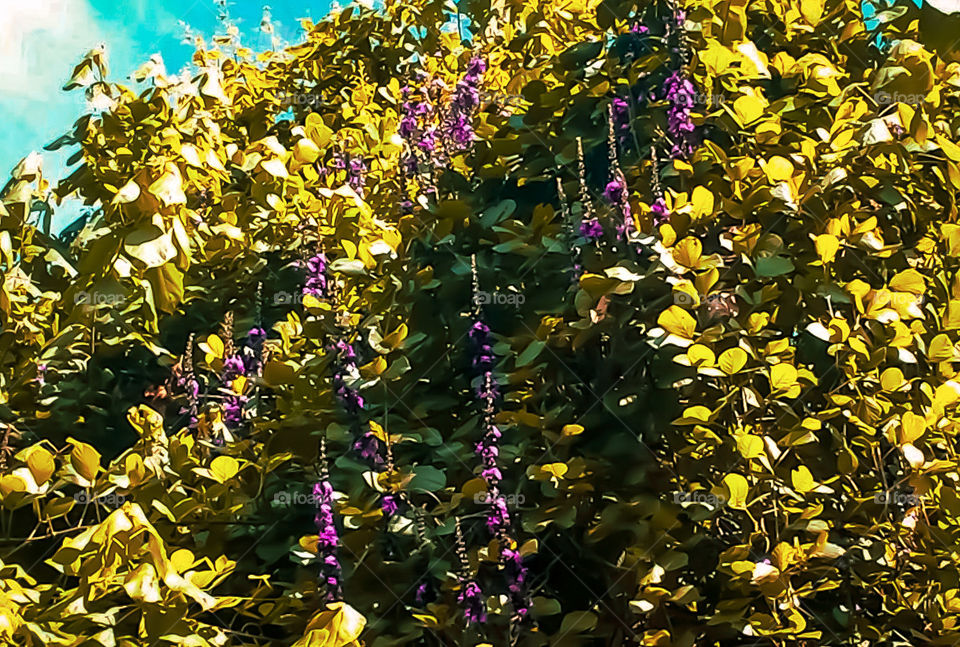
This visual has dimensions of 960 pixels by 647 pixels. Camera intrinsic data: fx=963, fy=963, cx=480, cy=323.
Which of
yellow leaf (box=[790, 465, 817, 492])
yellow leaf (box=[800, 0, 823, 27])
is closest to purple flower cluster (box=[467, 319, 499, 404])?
yellow leaf (box=[790, 465, 817, 492])

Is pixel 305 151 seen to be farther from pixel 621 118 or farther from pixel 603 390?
Result: pixel 603 390

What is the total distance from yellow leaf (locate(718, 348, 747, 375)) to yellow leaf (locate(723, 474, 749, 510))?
0.73 feet

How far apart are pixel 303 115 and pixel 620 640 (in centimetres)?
273

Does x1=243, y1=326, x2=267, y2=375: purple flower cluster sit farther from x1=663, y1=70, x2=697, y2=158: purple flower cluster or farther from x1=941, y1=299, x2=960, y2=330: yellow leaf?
x1=941, y1=299, x2=960, y2=330: yellow leaf

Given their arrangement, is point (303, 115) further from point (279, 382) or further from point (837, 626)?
point (837, 626)

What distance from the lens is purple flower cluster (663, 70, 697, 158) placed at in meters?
2.41

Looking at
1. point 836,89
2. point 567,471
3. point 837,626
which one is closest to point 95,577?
point 567,471

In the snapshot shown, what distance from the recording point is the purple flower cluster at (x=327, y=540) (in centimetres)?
226

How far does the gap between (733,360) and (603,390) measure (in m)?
0.36

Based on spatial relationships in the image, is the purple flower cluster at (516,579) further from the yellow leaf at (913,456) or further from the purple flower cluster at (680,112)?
the purple flower cluster at (680,112)

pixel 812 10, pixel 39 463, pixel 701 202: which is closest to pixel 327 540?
pixel 39 463

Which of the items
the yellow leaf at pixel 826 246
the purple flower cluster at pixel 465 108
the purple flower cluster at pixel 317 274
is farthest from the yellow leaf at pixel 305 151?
the yellow leaf at pixel 826 246

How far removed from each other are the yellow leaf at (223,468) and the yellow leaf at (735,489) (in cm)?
119

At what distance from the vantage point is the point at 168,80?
341cm
